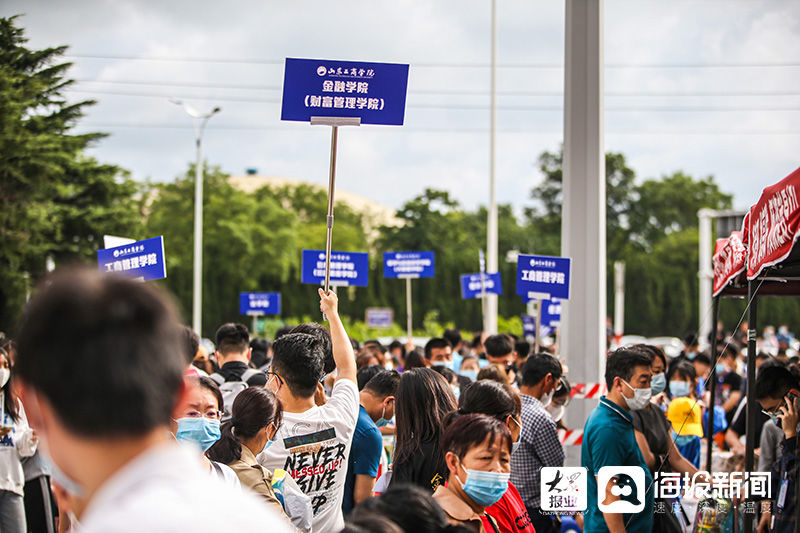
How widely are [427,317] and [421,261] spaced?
25585 mm

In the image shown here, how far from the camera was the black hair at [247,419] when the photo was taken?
3582 mm

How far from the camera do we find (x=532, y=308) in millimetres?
17891

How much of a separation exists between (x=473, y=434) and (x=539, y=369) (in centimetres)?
271

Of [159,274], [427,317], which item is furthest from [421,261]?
[427,317]

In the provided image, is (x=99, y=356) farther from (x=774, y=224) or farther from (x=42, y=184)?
(x=42, y=184)

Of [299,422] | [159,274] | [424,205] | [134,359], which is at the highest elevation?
[424,205]

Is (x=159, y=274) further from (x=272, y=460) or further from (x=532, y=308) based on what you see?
(x=532, y=308)

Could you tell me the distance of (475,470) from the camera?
3.16 m

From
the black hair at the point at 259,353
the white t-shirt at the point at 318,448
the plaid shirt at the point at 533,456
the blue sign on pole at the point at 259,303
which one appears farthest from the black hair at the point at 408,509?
the blue sign on pole at the point at 259,303

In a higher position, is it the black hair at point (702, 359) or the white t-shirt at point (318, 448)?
the black hair at point (702, 359)

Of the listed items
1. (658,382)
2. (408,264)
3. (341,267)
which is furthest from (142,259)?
(408,264)

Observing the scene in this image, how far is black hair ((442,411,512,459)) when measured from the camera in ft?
10.5

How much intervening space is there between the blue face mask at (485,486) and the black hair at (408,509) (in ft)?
3.55

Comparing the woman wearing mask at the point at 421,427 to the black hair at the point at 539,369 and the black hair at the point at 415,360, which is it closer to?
the black hair at the point at 539,369
